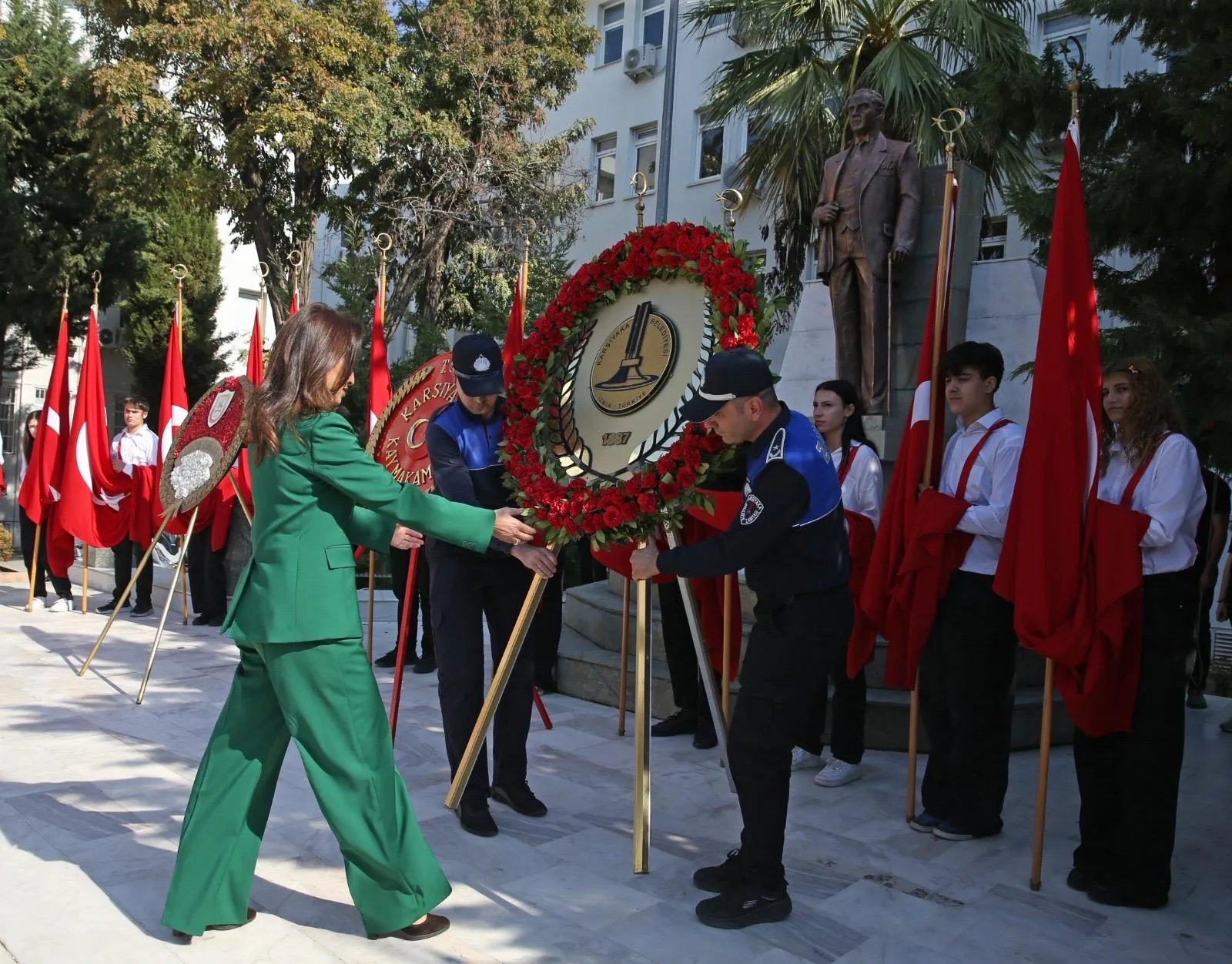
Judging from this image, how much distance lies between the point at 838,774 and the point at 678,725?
1.07 meters

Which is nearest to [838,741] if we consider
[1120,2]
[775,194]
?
[1120,2]

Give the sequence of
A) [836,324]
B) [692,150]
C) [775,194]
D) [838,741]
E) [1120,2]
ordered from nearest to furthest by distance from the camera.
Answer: [838,741], [1120,2], [836,324], [775,194], [692,150]

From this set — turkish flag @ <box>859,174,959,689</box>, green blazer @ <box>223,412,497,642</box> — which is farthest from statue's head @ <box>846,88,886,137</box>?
green blazer @ <box>223,412,497,642</box>

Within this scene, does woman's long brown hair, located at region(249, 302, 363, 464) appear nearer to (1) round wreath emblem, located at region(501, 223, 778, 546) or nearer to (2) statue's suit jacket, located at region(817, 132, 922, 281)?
(1) round wreath emblem, located at region(501, 223, 778, 546)

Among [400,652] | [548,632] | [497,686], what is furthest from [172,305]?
[497,686]

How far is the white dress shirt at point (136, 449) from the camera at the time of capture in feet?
30.1

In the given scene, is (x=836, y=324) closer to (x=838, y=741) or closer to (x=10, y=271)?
(x=838, y=741)

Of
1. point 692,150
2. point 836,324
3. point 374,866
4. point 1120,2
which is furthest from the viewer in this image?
point 692,150

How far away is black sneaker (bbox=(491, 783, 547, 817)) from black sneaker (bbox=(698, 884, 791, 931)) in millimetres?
1133

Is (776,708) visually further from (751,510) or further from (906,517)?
(906,517)

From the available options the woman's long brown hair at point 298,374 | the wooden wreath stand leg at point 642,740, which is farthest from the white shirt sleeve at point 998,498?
the woman's long brown hair at point 298,374

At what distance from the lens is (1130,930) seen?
3311 mm

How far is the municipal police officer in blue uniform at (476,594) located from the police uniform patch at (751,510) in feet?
4.12

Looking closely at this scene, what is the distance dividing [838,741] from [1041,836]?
1327 millimetres
